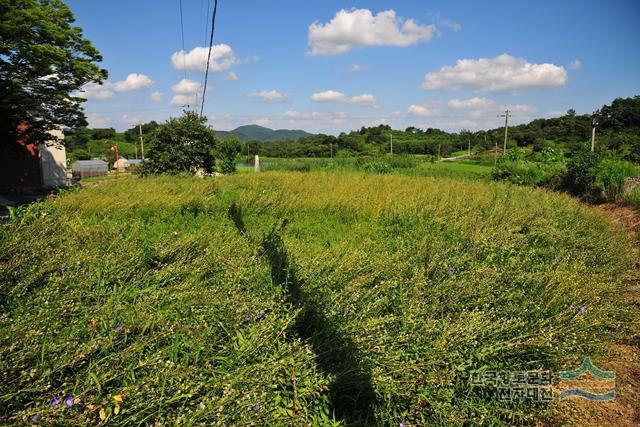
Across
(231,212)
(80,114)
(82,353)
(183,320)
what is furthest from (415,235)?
(80,114)

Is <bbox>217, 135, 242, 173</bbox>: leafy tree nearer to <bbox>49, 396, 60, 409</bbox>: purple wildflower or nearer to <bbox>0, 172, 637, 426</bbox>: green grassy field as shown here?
<bbox>0, 172, 637, 426</bbox>: green grassy field

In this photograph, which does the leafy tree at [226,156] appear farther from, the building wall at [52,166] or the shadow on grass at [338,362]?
the shadow on grass at [338,362]

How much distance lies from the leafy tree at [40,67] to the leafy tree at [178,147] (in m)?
3.29

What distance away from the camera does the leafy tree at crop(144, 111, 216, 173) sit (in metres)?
17.7

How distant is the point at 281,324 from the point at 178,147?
16.9 m

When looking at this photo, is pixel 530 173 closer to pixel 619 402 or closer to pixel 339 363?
pixel 619 402

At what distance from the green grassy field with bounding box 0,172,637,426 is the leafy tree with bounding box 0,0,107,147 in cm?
1003

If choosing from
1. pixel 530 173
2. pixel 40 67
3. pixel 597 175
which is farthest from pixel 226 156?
pixel 597 175

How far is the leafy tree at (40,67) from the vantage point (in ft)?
39.4

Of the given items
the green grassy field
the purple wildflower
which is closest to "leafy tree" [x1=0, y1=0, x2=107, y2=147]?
the green grassy field

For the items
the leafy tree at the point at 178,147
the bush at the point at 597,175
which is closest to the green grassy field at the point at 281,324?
the bush at the point at 597,175

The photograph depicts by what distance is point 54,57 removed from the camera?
42.1 feet

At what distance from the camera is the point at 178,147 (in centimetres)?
1788

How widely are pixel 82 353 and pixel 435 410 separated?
7.49 feet
